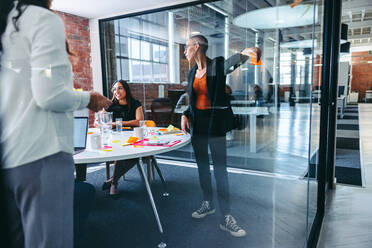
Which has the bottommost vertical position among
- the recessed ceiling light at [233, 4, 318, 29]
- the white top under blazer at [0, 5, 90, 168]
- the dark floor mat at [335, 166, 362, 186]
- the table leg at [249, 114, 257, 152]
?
the dark floor mat at [335, 166, 362, 186]

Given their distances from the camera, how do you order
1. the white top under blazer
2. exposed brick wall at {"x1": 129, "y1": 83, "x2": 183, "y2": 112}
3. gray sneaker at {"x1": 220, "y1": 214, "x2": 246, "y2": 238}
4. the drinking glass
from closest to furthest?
the white top under blazer
the drinking glass
exposed brick wall at {"x1": 129, "y1": 83, "x2": 183, "y2": 112}
gray sneaker at {"x1": 220, "y1": 214, "x2": 246, "y2": 238}

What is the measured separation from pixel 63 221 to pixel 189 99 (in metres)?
1.43

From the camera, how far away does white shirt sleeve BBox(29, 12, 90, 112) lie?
471 millimetres

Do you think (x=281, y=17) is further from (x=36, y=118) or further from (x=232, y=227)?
(x=36, y=118)

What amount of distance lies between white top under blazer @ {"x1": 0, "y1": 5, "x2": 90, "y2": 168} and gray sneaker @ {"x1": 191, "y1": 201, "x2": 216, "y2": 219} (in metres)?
1.77

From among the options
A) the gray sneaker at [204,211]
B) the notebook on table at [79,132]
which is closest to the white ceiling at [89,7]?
the notebook on table at [79,132]

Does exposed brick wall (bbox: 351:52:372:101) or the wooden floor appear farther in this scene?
exposed brick wall (bbox: 351:52:372:101)

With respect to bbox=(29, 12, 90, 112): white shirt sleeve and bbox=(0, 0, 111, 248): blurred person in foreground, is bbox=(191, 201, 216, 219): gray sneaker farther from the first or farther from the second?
bbox=(29, 12, 90, 112): white shirt sleeve

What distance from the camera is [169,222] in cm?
213

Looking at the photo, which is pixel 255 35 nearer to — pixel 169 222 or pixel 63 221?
pixel 169 222

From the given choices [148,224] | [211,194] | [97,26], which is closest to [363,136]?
[211,194]

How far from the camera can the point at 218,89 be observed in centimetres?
177

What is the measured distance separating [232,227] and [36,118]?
1.70 metres

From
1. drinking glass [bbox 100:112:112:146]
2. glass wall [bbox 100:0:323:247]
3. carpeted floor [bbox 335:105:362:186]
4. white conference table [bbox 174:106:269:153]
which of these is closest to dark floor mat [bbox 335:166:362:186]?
carpeted floor [bbox 335:105:362:186]
